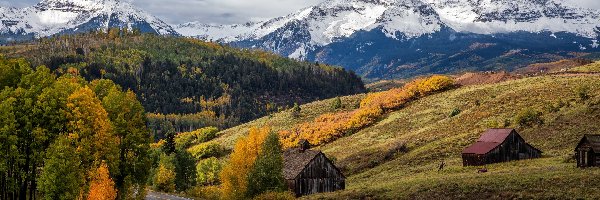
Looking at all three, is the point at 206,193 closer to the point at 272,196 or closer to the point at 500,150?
the point at 272,196

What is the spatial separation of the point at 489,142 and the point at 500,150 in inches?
59.1

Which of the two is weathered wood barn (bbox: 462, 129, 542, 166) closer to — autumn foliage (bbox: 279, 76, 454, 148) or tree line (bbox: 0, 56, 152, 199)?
tree line (bbox: 0, 56, 152, 199)

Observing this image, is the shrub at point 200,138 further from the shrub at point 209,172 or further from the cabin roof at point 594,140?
the cabin roof at point 594,140

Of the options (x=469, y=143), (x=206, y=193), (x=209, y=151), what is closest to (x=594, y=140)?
(x=469, y=143)

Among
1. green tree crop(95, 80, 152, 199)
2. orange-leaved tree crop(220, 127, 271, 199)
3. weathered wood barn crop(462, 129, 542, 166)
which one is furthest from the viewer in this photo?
weathered wood barn crop(462, 129, 542, 166)

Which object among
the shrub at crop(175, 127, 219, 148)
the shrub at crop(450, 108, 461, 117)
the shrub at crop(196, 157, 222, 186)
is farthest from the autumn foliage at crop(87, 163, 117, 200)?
the shrub at crop(175, 127, 219, 148)

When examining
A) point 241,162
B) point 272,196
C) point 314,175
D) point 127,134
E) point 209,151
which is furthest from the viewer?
point 209,151

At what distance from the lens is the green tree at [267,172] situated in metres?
65.2

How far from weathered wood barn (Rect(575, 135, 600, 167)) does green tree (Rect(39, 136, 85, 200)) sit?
41.0 meters

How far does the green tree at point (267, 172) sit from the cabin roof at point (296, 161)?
481 inches

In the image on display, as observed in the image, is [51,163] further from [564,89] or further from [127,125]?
[564,89]

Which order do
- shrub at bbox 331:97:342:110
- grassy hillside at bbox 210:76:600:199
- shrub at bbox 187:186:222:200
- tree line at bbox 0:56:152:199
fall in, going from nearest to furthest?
tree line at bbox 0:56:152:199, grassy hillside at bbox 210:76:600:199, shrub at bbox 187:186:222:200, shrub at bbox 331:97:342:110

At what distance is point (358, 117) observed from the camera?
130 meters

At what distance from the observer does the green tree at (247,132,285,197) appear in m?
65.2
